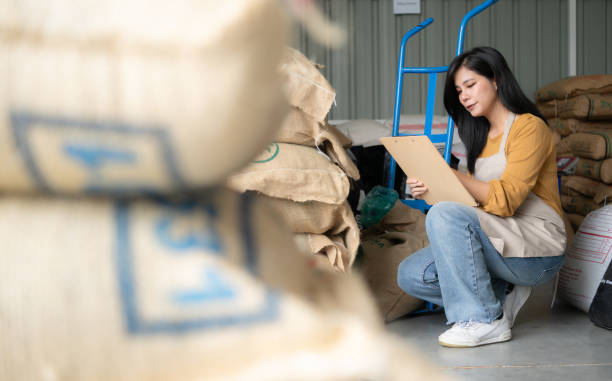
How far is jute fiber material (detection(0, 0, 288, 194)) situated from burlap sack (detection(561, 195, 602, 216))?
3604 millimetres

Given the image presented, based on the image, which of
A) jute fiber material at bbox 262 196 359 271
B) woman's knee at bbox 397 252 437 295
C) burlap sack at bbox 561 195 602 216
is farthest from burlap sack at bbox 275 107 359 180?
burlap sack at bbox 561 195 602 216

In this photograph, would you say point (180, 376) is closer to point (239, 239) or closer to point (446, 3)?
point (239, 239)

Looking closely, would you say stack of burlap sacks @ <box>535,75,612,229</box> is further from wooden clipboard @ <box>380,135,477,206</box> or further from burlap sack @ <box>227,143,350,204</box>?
burlap sack @ <box>227,143,350,204</box>

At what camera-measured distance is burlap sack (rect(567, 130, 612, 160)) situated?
3.41 metres

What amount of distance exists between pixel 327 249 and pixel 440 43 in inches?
117

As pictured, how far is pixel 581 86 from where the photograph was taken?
3750mm

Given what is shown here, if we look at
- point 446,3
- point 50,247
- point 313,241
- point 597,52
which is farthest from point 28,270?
point 597,52

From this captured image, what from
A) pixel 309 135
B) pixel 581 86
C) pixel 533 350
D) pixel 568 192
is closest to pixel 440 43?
pixel 581 86

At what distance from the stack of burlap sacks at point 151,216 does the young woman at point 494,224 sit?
4.87 feet

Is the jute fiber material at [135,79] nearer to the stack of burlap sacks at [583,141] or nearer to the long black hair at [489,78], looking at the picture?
the long black hair at [489,78]

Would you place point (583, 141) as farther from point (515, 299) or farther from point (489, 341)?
point (489, 341)

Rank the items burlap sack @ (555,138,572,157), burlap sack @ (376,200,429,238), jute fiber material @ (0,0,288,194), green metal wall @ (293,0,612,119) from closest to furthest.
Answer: jute fiber material @ (0,0,288,194), burlap sack @ (376,200,429,238), burlap sack @ (555,138,572,157), green metal wall @ (293,0,612,119)

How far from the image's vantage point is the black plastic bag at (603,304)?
2.02 m

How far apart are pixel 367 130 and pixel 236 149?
3078mm
